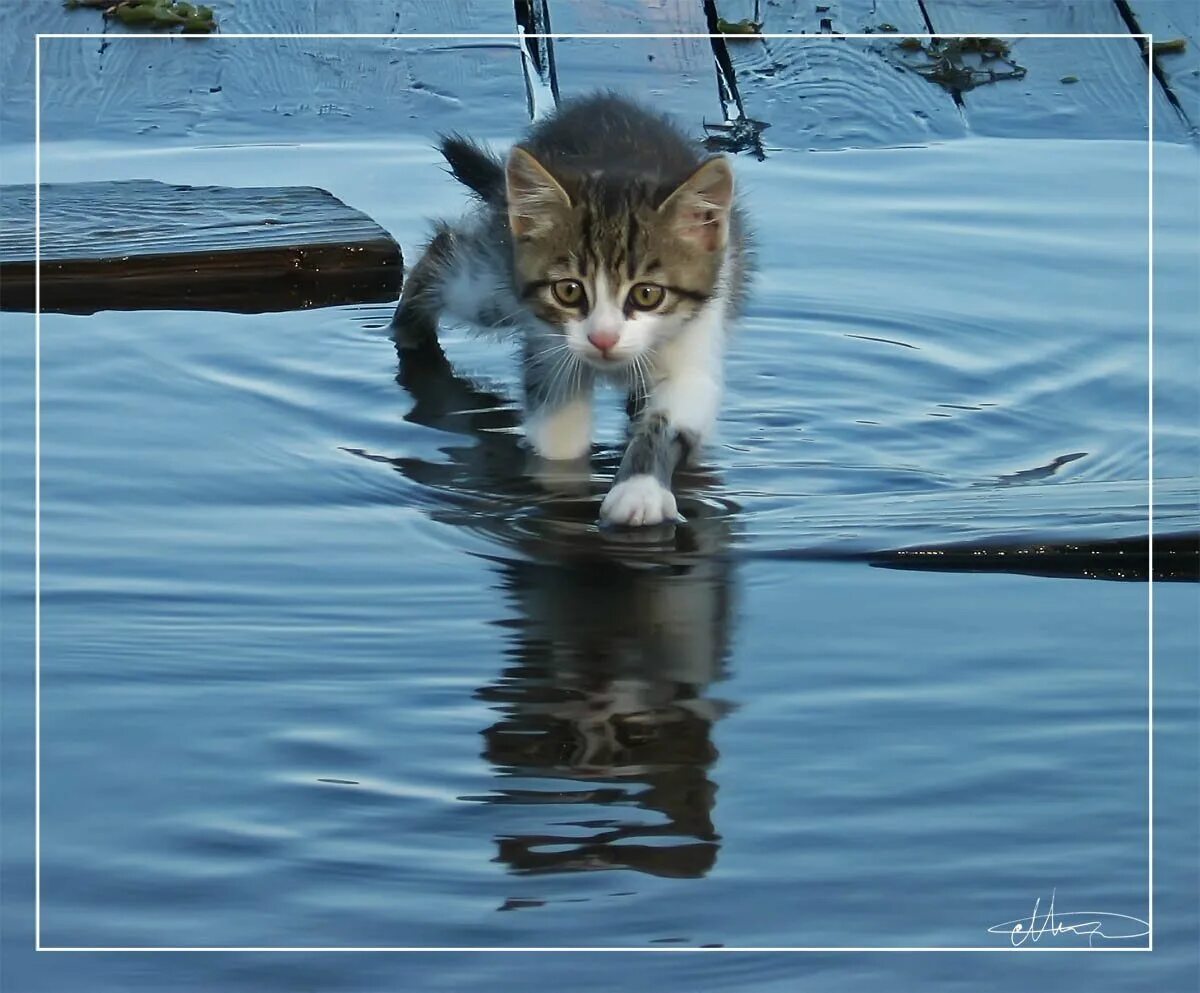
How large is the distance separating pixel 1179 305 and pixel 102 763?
228 cm

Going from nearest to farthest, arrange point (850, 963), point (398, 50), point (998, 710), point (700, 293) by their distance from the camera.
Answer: point (850, 963) < point (998, 710) < point (700, 293) < point (398, 50)

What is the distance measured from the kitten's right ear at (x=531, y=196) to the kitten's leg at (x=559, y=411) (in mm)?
221

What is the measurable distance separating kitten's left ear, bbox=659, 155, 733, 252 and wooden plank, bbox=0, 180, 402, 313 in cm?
100

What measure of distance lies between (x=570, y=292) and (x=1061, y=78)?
1594 millimetres

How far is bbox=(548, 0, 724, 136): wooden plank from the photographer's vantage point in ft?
13.3

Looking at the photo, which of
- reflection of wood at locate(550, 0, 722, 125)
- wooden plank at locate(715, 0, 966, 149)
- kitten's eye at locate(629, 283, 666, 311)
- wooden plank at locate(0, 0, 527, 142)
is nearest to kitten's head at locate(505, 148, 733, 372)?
kitten's eye at locate(629, 283, 666, 311)

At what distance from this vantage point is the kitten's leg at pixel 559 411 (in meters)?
3.23

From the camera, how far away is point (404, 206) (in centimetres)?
427

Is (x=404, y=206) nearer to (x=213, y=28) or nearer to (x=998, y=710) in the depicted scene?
(x=213, y=28)

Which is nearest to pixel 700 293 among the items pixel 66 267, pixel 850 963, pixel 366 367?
pixel 366 367

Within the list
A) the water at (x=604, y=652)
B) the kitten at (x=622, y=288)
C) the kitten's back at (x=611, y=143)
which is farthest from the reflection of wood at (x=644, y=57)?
the kitten at (x=622, y=288)

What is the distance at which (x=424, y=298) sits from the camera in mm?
3852

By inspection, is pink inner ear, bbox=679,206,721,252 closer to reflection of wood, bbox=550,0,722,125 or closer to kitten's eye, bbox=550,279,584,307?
kitten's eye, bbox=550,279,584,307

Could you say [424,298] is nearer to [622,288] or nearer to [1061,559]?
[622,288]
